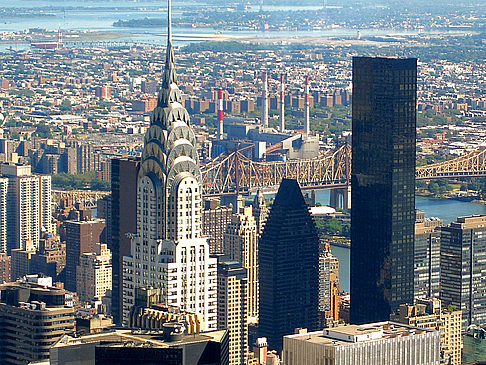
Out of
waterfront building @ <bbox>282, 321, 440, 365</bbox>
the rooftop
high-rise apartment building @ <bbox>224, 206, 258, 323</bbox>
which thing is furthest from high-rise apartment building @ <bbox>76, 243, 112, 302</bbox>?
waterfront building @ <bbox>282, 321, 440, 365</bbox>

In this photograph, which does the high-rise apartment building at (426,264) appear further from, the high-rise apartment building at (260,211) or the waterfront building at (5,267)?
the waterfront building at (5,267)

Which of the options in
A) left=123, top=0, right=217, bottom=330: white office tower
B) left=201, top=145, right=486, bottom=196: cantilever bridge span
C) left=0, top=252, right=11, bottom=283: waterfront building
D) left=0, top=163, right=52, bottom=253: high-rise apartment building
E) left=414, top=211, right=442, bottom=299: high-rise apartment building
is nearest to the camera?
left=123, top=0, right=217, bottom=330: white office tower

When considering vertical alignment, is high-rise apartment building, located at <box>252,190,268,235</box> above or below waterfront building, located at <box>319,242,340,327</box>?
above

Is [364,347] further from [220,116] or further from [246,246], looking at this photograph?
[220,116]

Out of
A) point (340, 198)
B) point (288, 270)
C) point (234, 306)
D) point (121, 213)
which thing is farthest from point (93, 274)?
point (340, 198)

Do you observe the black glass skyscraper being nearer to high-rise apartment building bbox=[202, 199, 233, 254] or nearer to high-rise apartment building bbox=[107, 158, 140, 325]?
high-rise apartment building bbox=[202, 199, 233, 254]

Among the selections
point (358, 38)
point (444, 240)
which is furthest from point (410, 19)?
point (444, 240)

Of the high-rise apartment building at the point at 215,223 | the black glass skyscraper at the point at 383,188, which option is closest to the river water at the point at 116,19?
the high-rise apartment building at the point at 215,223
